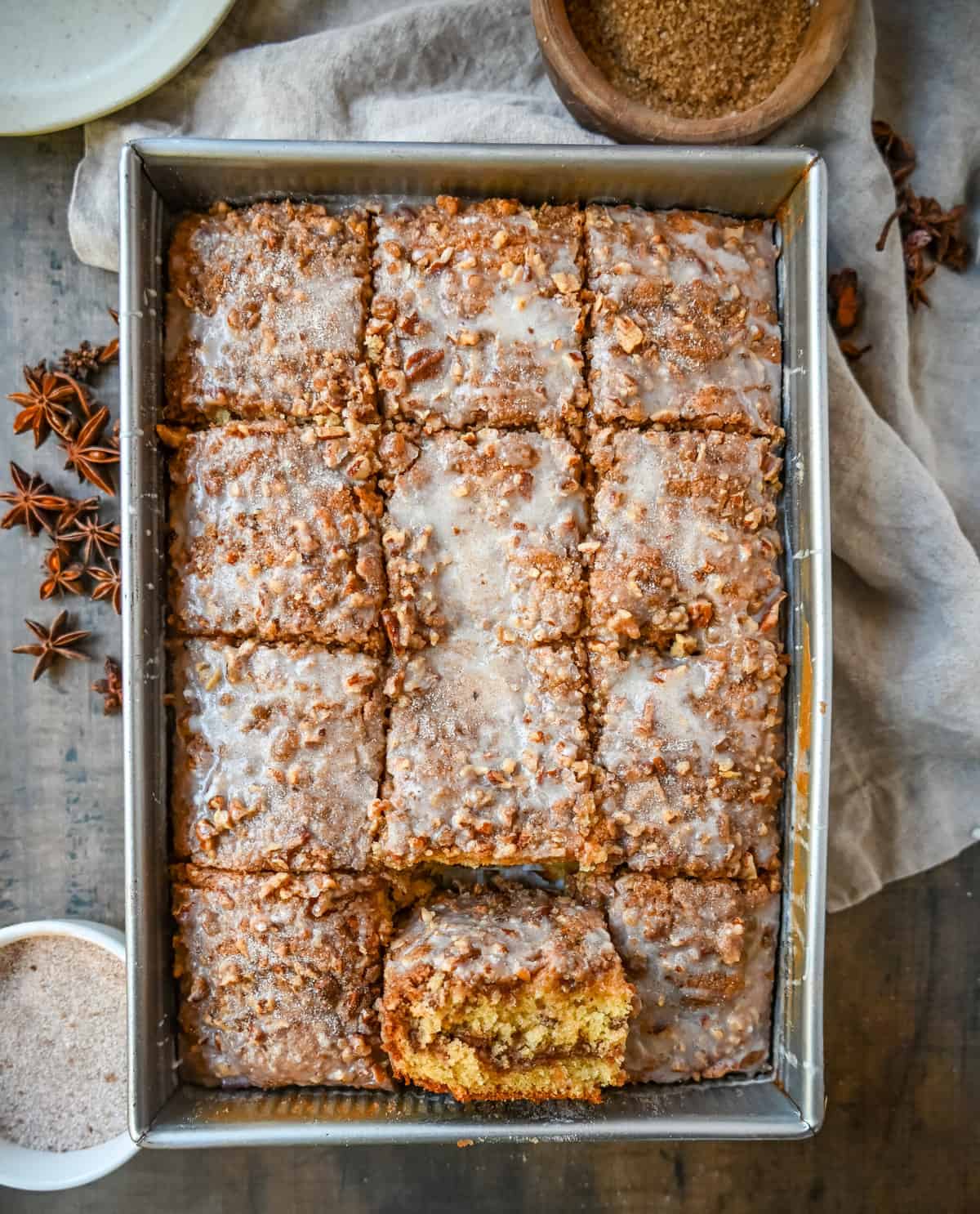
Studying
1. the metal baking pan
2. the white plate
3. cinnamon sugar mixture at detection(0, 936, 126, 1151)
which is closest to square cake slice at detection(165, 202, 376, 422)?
the metal baking pan

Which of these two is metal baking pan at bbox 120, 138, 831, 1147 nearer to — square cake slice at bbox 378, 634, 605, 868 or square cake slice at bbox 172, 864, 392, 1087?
square cake slice at bbox 172, 864, 392, 1087

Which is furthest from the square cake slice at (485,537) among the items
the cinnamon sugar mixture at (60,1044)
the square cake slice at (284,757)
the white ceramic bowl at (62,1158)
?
the cinnamon sugar mixture at (60,1044)

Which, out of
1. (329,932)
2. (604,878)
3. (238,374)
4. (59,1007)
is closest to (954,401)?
(604,878)

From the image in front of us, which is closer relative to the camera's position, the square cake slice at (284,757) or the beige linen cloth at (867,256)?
the square cake slice at (284,757)

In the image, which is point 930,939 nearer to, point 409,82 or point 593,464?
point 593,464

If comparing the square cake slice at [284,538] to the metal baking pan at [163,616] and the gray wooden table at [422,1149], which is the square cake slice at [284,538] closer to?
the metal baking pan at [163,616]

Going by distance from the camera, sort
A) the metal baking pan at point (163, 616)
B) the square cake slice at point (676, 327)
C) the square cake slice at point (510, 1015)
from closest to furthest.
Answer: the square cake slice at point (510, 1015) → the metal baking pan at point (163, 616) → the square cake slice at point (676, 327)
